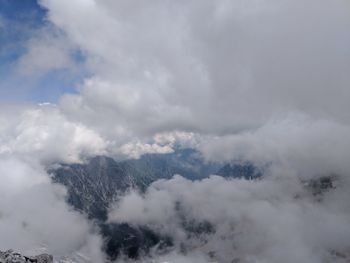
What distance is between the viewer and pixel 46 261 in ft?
402

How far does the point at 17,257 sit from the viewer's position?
104 metres

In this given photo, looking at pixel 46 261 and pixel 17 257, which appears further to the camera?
pixel 46 261

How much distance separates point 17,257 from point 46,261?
67.3 feet
